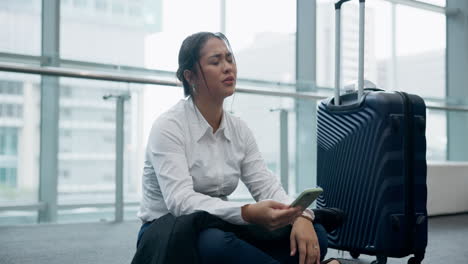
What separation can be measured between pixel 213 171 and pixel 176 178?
165 millimetres

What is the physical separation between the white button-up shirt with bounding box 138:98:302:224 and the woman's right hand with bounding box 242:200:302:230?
28 millimetres

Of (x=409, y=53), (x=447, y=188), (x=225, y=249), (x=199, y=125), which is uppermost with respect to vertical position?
(x=409, y=53)

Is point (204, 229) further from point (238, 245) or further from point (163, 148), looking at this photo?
point (163, 148)

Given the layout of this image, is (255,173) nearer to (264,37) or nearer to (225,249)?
(225,249)

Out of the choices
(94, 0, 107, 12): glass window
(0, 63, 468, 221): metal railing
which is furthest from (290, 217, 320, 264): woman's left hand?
(94, 0, 107, 12): glass window

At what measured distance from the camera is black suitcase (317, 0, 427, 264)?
1568 millimetres

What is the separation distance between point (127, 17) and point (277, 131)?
1.83 m

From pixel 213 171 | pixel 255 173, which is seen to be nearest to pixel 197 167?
pixel 213 171

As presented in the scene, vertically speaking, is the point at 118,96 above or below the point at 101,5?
below

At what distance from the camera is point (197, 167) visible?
4.38 ft

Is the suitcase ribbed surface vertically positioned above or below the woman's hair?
below

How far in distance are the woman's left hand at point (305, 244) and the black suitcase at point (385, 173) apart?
0.45 m

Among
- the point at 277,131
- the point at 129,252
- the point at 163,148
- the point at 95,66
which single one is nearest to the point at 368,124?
the point at 163,148

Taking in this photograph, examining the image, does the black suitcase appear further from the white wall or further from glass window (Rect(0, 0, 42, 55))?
glass window (Rect(0, 0, 42, 55))
